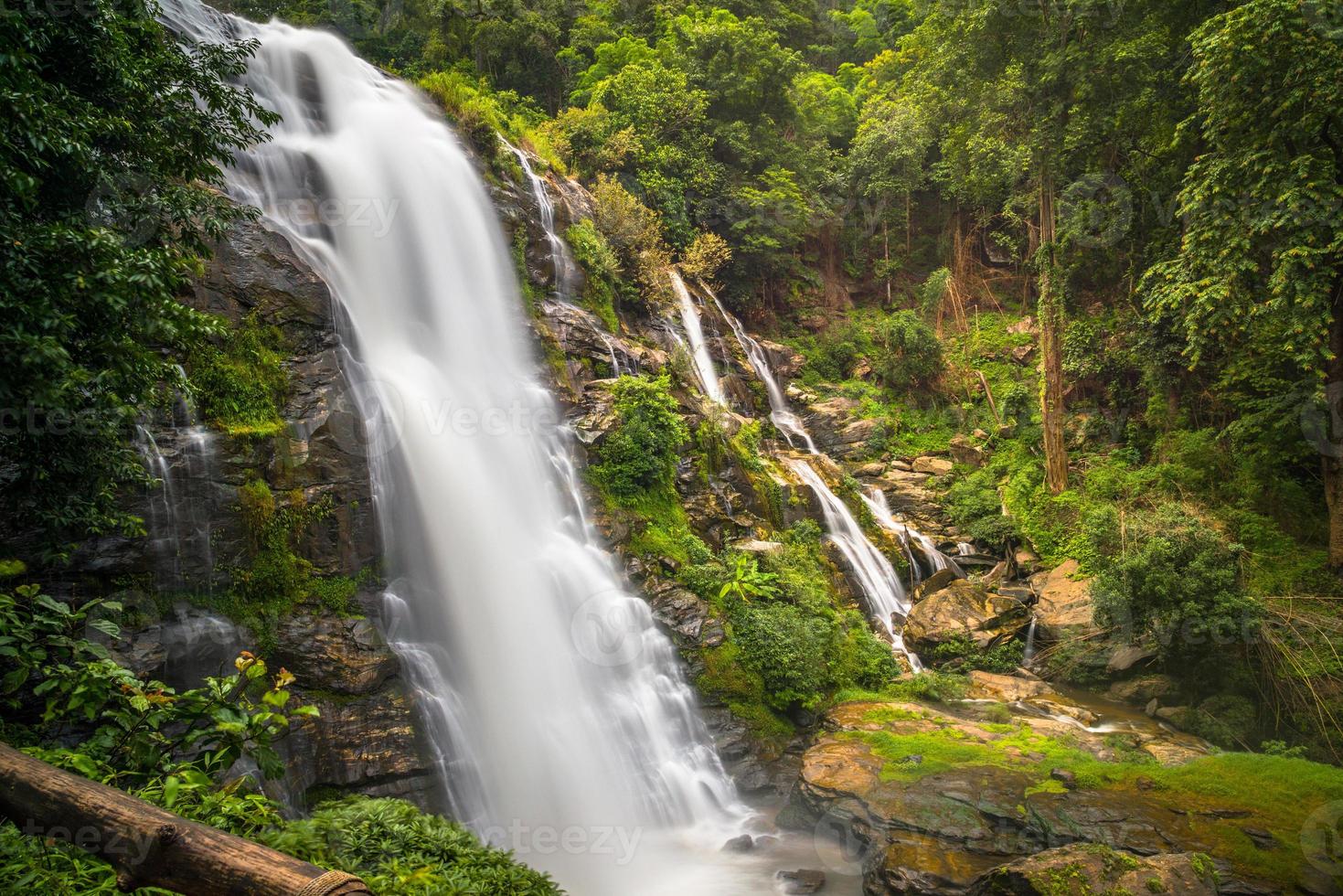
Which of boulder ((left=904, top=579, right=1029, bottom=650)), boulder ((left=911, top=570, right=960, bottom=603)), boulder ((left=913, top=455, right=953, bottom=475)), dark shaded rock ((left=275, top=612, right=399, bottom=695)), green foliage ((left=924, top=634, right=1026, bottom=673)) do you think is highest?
boulder ((left=913, top=455, right=953, bottom=475))

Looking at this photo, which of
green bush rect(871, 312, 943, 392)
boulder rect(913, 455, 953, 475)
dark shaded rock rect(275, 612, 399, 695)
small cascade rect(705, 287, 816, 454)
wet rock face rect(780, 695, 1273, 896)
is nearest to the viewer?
wet rock face rect(780, 695, 1273, 896)

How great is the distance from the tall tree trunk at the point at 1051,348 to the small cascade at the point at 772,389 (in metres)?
6.08

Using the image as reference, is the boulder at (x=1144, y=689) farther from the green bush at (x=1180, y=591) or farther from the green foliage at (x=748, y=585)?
the green foliage at (x=748, y=585)

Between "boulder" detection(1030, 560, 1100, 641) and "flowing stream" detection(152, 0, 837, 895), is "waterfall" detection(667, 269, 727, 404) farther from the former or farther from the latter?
"boulder" detection(1030, 560, 1100, 641)

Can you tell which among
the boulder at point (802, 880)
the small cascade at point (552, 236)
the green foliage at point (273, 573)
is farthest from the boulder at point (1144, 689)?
the small cascade at point (552, 236)

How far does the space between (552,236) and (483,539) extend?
333 inches

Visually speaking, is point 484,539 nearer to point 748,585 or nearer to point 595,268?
point 748,585

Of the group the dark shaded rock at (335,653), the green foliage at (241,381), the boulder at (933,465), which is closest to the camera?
the dark shaded rock at (335,653)

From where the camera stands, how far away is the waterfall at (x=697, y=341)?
1820 cm

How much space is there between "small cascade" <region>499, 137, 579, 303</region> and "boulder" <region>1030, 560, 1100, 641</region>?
12179mm

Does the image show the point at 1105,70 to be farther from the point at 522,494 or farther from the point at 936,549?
the point at 522,494

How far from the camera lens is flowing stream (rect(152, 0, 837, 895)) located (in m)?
8.23

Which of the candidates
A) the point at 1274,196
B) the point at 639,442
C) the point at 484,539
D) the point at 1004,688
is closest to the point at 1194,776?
the point at 1004,688

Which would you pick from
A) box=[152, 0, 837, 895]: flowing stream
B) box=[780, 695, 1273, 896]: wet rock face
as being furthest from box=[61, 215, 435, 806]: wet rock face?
box=[780, 695, 1273, 896]: wet rock face
